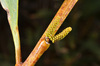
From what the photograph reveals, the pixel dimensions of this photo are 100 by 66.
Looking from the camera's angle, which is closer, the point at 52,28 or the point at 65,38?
the point at 52,28

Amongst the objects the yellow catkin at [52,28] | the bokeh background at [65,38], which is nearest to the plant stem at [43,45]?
the yellow catkin at [52,28]

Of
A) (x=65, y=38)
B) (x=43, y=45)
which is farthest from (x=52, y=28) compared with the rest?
(x=65, y=38)

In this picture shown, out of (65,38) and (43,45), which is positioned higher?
(43,45)

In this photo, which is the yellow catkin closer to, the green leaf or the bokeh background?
the green leaf

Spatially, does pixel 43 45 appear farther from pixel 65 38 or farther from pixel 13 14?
pixel 65 38

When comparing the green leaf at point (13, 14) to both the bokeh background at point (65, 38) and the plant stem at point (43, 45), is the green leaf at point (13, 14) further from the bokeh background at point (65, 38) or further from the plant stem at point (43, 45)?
the bokeh background at point (65, 38)

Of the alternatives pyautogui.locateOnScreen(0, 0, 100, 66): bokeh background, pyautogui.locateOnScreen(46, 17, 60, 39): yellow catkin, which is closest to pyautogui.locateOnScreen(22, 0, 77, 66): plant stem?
pyautogui.locateOnScreen(46, 17, 60, 39): yellow catkin

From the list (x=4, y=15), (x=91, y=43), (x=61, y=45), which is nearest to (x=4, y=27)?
(x=4, y=15)

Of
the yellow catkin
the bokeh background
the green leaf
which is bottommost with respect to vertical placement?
the bokeh background
